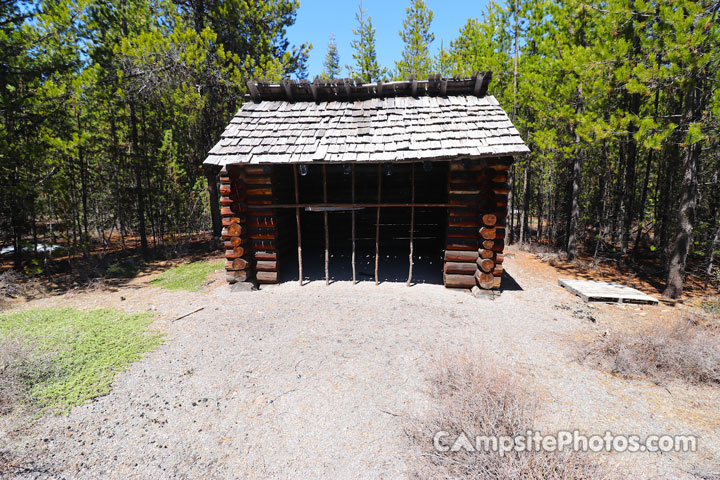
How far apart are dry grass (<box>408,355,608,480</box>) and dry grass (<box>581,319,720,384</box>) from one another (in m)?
1.93

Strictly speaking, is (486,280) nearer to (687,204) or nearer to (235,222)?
(687,204)

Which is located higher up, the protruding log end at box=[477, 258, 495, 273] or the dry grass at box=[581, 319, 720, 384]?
the protruding log end at box=[477, 258, 495, 273]

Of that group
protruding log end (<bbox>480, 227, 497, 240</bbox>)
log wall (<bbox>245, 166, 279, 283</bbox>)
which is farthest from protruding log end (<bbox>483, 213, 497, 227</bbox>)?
log wall (<bbox>245, 166, 279, 283</bbox>)

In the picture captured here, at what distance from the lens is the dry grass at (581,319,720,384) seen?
463 centimetres

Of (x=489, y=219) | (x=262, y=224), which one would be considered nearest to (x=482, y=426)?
(x=489, y=219)

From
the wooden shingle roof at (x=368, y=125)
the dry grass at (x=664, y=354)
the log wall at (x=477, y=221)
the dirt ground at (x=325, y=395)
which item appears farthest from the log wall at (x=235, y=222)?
the dry grass at (x=664, y=354)

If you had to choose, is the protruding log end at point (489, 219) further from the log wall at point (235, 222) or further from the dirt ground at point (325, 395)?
the log wall at point (235, 222)

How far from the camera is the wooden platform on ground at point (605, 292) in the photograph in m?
7.71

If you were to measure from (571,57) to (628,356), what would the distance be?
848 centimetres

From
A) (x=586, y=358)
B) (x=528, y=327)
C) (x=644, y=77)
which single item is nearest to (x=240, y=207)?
(x=528, y=327)

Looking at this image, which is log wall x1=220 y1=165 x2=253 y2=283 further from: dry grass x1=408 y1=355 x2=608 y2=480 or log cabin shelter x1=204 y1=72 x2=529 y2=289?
dry grass x1=408 y1=355 x2=608 y2=480

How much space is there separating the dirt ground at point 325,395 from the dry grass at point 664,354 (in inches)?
10.0

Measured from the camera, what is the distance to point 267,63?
39.9 ft

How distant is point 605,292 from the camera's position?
810 centimetres
